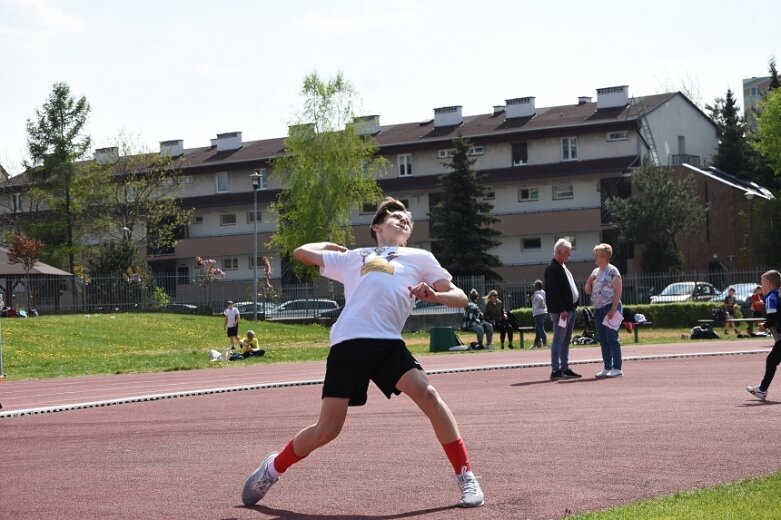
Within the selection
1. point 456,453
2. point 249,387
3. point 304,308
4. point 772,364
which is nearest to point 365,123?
point 304,308

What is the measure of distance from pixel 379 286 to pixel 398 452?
2816mm

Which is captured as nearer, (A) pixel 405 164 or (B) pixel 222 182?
(A) pixel 405 164

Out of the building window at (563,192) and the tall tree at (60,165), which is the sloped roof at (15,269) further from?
the building window at (563,192)

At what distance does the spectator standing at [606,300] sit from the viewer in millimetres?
17344

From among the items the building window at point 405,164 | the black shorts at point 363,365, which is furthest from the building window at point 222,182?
the black shorts at point 363,365

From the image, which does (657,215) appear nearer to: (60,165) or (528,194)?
(528,194)

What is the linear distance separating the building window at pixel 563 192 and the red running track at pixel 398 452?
5596 cm

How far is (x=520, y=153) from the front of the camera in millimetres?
74062

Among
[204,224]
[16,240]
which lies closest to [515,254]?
[204,224]

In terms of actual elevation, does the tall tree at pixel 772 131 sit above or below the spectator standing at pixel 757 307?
above

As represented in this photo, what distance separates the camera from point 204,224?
85688 mm

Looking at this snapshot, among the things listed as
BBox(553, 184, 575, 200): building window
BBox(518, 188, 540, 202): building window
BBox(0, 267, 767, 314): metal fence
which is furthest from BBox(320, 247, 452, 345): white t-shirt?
BBox(518, 188, 540, 202): building window

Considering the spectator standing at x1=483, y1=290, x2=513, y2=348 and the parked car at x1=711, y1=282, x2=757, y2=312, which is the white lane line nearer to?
the spectator standing at x1=483, y1=290, x2=513, y2=348

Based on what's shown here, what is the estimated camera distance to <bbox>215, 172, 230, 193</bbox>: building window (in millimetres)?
84750
